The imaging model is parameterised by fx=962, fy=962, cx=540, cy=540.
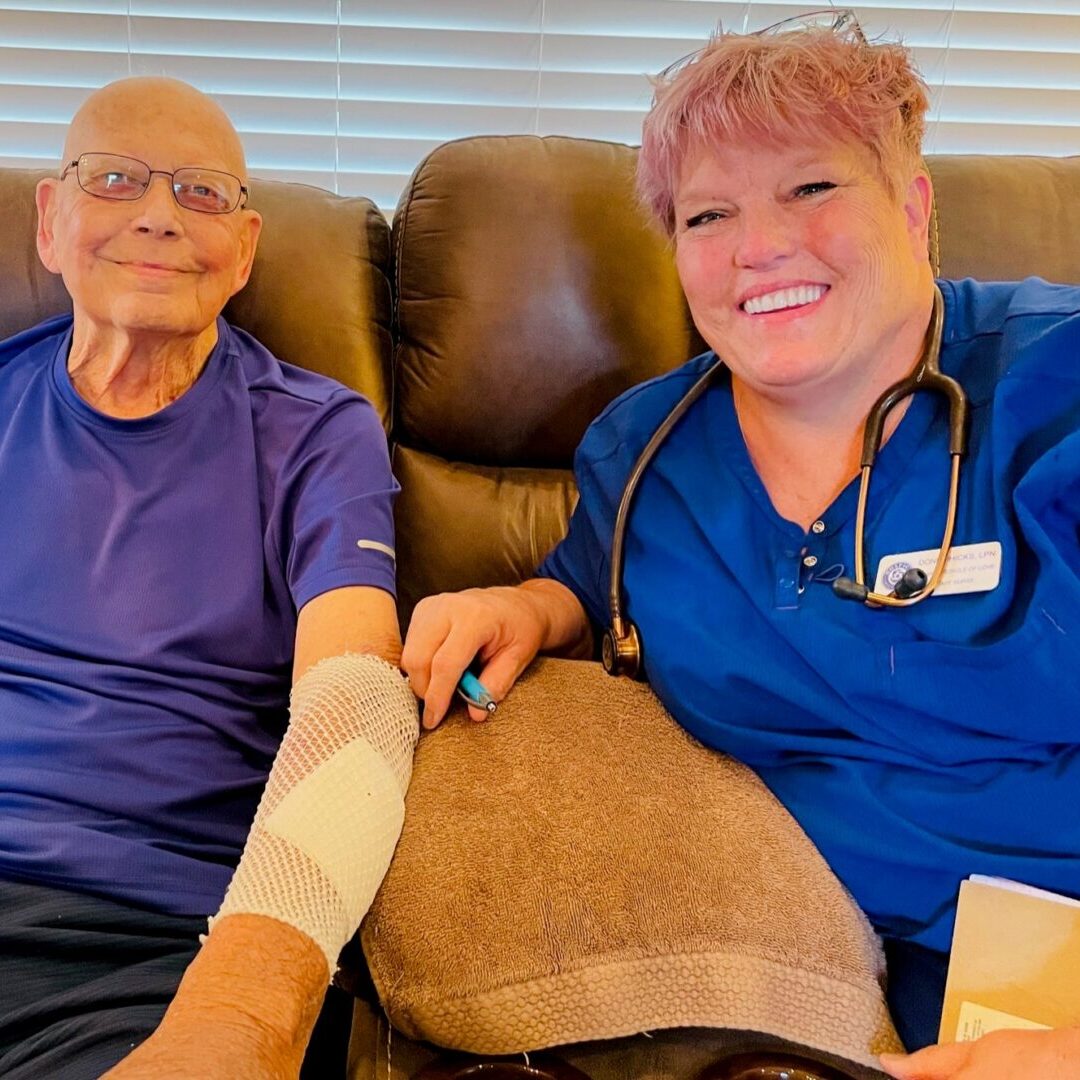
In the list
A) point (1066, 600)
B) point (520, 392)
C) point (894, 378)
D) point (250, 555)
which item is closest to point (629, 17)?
point (520, 392)

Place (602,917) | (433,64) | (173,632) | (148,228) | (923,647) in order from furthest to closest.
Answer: (433,64) < (148,228) < (173,632) < (923,647) < (602,917)

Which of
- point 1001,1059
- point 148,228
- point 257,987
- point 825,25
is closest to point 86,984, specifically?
point 257,987

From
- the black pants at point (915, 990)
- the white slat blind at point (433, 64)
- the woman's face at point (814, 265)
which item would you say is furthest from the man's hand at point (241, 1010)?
the white slat blind at point (433, 64)

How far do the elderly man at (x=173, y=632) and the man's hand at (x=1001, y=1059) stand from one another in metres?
0.49

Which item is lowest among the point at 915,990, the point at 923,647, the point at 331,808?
the point at 915,990

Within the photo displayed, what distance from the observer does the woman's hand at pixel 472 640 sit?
1.03 meters

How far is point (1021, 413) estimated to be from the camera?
958mm

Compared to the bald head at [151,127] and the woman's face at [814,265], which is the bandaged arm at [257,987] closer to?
the woman's face at [814,265]

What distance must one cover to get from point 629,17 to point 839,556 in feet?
4.75

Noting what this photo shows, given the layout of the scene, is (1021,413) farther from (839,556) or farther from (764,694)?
(764,694)

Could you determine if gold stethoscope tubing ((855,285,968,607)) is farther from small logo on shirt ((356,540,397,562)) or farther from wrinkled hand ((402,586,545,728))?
small logo on shirt ((356,540,397,562))

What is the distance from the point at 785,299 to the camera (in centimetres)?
103

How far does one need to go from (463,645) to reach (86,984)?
0.48 m

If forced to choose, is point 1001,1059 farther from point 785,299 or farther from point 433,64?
point 433,64
